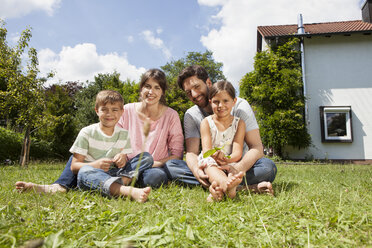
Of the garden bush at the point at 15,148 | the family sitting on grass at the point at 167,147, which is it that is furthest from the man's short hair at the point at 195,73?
the garden bush at the point at 15,148

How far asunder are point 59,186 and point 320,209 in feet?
8.17

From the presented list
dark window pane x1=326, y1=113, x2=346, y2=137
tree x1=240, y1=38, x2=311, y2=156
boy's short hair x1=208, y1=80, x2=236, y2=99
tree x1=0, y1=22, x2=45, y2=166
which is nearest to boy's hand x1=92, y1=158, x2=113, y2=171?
boy's short hair x1=208, y1=80, x2=236, y2=99

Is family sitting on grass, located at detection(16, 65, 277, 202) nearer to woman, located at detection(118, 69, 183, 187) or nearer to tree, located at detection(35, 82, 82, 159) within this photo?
woman, located at detection(118, 69, 183, 187)

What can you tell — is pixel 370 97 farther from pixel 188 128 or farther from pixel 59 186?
pixel 59 186

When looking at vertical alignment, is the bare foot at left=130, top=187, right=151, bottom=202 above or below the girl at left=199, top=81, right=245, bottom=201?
below

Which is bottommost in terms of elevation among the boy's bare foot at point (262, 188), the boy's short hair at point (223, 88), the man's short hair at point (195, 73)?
the boy's bare foot at point (262, 188)

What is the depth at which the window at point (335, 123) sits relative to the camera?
12.4m

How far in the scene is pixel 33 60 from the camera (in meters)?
8.28

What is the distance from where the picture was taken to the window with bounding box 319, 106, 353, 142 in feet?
40.8

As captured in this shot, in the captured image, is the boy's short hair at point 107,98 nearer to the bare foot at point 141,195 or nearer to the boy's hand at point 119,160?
the boy's hand at point 119,160

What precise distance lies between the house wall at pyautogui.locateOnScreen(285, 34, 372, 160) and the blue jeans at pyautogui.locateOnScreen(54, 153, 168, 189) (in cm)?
1103

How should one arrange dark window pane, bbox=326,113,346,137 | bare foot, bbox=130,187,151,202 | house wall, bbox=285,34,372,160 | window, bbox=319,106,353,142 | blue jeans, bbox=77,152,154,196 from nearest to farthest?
bare foot, bbox=130,187,151,202 → blue jeans, bbox=77,152,154,196 → house wall, bbox=285,34,372,160 → window, bbox=319,106,353,142 → dark window pane, bbox=326,113,346,137

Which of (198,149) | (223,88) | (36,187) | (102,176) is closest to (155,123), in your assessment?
(198,149)

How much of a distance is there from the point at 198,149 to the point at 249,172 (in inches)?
27.2
